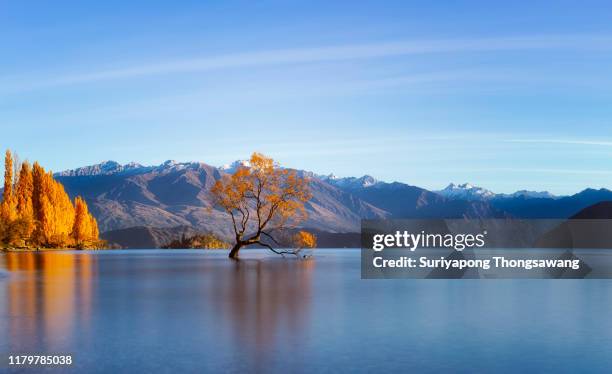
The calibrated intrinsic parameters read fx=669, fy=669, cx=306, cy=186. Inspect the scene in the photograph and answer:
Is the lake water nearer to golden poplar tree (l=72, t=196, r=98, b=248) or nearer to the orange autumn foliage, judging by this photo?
the orange autumn foliage

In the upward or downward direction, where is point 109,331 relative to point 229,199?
downward

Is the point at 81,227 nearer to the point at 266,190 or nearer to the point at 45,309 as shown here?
the point at 266,190

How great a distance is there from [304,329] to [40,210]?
15531 cm

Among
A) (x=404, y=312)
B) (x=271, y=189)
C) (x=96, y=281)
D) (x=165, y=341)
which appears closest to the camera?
(x=165, y=341)

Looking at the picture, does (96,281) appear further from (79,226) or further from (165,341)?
(79,226)

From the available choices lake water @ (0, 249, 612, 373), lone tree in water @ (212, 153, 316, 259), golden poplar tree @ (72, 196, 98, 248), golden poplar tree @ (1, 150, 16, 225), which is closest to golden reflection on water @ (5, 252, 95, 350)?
lake water @ (0, 249, 612, 373)

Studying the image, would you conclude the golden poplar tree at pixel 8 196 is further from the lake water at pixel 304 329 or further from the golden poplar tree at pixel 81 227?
the lake water at pixel 304 329

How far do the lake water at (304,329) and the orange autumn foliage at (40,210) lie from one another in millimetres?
123195

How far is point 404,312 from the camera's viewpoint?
2855cm

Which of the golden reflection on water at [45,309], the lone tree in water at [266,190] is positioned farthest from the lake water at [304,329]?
the lone tree in water at [266,190]

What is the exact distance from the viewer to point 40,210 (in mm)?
163500

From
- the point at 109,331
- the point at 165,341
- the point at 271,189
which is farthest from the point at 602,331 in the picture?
the point at 271,189

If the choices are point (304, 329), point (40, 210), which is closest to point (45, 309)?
point (304, 329)

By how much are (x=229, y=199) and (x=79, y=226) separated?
362 ft
